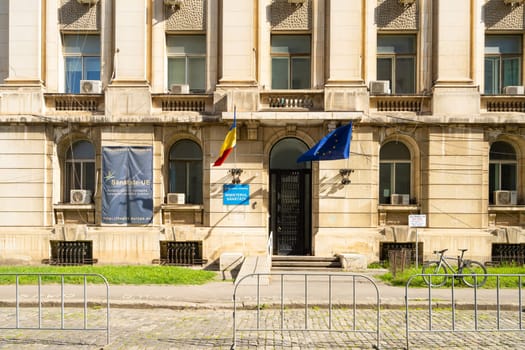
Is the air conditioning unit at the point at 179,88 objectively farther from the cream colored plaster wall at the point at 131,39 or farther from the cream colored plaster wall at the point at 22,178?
the cream colored plaster wall at the point at 22,178

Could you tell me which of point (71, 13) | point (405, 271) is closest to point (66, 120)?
point (71, 13)

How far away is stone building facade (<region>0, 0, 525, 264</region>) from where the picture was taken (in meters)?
16.5

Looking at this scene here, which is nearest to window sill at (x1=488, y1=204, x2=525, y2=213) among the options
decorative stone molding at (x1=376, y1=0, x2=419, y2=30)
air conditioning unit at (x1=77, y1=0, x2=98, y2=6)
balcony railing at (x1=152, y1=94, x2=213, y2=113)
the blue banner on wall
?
decorative stone molding at (x1=376, y1=0, x2=419, y2=30)

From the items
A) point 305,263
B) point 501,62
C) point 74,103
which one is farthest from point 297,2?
point 305,263

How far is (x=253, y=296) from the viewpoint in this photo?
436 inches

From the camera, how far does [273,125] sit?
1661cm

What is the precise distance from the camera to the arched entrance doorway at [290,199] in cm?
1731

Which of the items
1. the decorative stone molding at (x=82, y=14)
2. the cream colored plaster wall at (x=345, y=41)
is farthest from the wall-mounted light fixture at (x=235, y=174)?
the decorative stone molding at (x=82, y=14)

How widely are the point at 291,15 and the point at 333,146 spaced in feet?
18.7

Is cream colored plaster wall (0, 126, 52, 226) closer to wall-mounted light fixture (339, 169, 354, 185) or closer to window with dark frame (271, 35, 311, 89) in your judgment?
window with dark frame (271, 35, 311, 89)

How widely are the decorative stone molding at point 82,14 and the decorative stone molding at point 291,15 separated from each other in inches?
276

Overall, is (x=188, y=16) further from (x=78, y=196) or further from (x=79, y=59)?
(x=78, y=196)

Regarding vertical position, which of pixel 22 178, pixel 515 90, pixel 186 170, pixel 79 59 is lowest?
pixel 22 178

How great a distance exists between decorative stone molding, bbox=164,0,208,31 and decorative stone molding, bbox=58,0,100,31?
2821 mm
